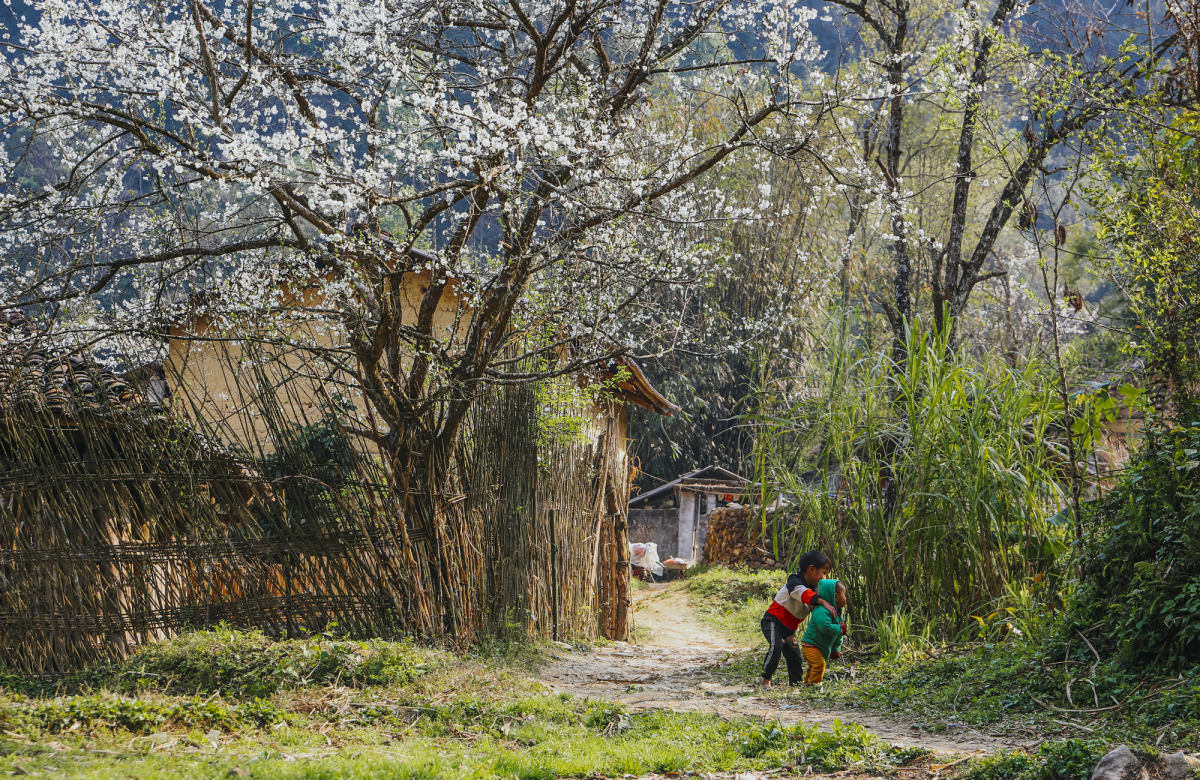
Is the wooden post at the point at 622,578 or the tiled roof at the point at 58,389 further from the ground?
the tiled roof at the point at 58,389

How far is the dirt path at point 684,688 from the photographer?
12.5ft

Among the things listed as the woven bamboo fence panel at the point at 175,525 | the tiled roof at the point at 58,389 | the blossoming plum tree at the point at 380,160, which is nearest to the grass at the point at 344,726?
the woven bamboo fence panel at the point at 175,525

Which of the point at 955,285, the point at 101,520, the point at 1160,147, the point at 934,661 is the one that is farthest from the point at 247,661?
the point at 955,285

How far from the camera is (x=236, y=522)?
502 centimetres

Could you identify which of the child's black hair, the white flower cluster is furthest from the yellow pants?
the white flower cluster

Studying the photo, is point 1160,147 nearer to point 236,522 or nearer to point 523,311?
point 523,311

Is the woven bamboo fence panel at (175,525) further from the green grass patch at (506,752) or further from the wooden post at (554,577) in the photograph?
the wooden post at (554,577)

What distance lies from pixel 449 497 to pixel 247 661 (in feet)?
5.64

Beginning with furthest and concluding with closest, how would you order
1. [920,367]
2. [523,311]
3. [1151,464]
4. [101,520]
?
[523,311] < [920,367] < [101,520] < [1151,464]

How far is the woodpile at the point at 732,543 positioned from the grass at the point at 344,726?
40.5 ft

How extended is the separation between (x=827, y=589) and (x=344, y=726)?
3.25 metres

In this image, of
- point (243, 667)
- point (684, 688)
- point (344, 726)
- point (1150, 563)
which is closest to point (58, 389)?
point (243, 667)

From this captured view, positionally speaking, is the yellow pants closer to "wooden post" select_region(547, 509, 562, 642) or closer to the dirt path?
the dirt path

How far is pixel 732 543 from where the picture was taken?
1738 cm
